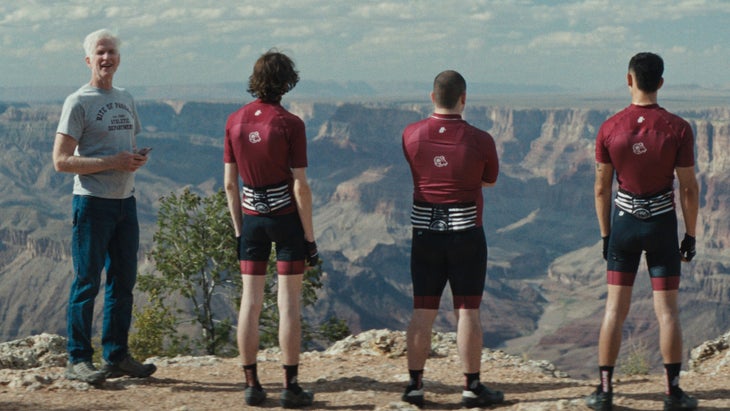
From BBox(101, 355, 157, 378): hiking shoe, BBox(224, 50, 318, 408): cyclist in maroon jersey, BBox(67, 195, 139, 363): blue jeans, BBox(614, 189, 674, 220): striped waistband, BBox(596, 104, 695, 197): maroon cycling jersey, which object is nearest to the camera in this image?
BBox(596, 104, 695, 197): maroon cycling jersey

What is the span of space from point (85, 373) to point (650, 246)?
6047mm

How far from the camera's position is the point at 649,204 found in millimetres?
8328

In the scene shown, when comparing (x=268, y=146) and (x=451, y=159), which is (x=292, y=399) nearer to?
(x=268, y=146)

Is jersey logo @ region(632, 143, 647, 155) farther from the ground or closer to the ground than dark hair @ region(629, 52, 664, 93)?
closer to the ground

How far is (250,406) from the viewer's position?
29.3 feet

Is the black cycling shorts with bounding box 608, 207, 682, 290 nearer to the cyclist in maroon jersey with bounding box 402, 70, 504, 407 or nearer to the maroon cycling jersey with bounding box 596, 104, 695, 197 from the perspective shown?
the maroon cycling jersey with bounding box 596, 104, 695, 197

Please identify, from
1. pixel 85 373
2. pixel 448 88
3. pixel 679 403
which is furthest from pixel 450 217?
pixel 85 373

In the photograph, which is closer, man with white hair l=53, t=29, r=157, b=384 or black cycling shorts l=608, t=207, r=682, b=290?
black cycling shorts l=608, t=207, r=682, b=290

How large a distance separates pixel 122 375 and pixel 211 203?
75.7 feet

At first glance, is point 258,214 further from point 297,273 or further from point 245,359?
point 245,359

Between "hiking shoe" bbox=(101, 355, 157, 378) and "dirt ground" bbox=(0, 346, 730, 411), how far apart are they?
75 millimetres

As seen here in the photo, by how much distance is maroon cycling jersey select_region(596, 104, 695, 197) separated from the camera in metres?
8.16

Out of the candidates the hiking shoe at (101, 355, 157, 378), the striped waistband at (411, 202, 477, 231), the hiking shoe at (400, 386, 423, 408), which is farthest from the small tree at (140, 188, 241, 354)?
the striped waistband at (411, 202, 477, 231)

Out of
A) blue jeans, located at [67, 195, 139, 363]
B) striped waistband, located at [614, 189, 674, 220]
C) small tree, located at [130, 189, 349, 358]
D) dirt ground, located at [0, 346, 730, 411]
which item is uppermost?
striped waistband, located at [614, 189, 674, 220]
